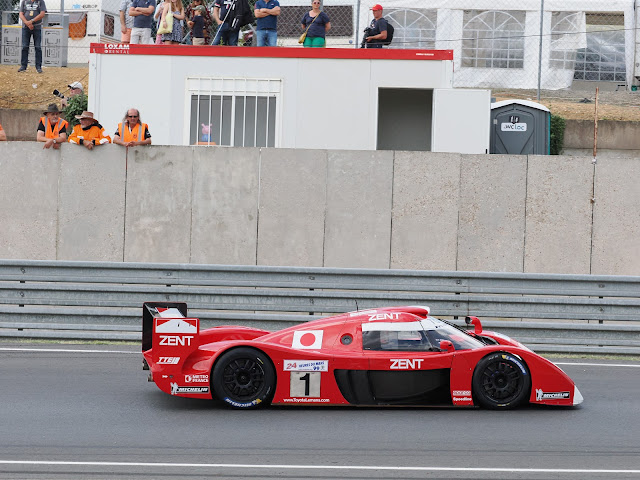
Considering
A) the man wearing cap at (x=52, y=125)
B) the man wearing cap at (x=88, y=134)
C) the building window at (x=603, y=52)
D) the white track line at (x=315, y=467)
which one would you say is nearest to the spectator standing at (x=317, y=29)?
the man wearing cap at (x=88, y=134)

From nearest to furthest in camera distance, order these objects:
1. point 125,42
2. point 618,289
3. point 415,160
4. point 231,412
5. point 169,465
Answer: point 169,465 → point 231,412 → point 618,289 → point 415,160 → point 125,42

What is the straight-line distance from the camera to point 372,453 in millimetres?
7344

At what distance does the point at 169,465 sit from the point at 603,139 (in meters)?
17.0

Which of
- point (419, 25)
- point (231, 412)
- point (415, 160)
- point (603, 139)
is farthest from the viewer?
point (419, 25)

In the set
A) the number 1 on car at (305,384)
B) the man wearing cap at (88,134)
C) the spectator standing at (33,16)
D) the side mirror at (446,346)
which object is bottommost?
the number 1 on car at (305,384)

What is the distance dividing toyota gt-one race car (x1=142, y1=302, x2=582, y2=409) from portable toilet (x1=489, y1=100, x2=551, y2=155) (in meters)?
9.15

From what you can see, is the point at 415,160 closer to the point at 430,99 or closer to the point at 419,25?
the point at 430,99

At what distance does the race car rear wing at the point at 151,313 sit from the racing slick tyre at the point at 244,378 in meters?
0.78

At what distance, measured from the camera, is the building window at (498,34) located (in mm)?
23266

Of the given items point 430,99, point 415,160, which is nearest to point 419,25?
point 430,99

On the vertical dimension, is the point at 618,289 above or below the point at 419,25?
below

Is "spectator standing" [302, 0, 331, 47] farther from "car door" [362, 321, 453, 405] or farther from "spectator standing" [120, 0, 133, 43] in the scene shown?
"car door" [362, 321, 453, 405]

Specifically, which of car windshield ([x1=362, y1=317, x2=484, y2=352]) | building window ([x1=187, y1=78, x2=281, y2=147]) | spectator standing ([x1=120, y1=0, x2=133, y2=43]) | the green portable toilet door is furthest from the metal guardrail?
spectator standing ([x1=120, y1=0, x2=133, y2=43])

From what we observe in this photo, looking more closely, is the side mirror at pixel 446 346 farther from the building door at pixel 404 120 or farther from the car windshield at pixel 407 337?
the building door at pixel 404 120
